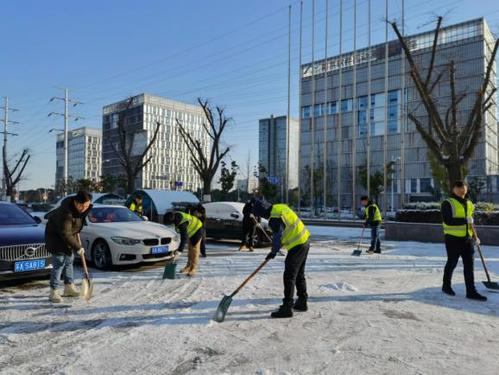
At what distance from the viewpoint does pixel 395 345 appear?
15.1 ft

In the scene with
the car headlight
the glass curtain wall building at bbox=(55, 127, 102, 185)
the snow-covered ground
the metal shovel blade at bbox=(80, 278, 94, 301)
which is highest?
the glass curtain wall building at bbox=(55, 127, 102, 185)

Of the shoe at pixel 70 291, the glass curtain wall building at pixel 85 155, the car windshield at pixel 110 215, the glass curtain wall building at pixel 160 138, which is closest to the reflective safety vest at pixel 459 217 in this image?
the shoe at pixel 70 291

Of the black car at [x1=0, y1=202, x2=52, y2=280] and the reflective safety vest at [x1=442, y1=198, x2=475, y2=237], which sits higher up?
the reflective safety vest at [x1=442, y1=198, x2=475, y2=237]


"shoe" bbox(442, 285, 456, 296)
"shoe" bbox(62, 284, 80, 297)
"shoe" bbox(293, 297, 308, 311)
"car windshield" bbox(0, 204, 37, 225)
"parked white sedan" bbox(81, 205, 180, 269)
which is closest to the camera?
"shoe" bbox(293, 297, 308, 311)

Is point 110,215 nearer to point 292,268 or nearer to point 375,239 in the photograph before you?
point 292,268

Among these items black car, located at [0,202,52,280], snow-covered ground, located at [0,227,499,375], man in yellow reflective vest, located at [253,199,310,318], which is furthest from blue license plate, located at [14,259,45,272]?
man in yellow reflective vest, located at [253,199,310,318]

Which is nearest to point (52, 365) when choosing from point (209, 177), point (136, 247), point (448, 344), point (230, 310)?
point (230, 310)

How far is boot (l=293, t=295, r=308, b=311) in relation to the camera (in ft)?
19.6

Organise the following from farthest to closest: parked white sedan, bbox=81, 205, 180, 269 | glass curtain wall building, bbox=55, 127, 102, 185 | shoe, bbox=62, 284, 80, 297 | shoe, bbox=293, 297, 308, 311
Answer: glass curtain wall building, bbox=55, 127, 102, 185 < parked white sedan, bbox=81, 205, 180, 269 < shoe, bbox=62, 284, 80, 297 < shoe, bbox=293, 297, 308, 311

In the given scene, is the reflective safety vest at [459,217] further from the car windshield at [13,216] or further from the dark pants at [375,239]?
the car windshield at [13,216]

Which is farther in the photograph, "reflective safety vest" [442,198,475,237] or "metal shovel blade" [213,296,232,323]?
"reflective safety vest" [442,198,475,237]

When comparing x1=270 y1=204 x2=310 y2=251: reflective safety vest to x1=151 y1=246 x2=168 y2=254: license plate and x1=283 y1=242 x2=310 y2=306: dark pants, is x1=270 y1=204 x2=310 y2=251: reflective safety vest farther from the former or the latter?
x1=151 y1=246 x2=168 y2=254: license plate

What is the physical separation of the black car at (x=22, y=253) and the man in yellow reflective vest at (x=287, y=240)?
3.95 metres

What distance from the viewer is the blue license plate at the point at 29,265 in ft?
23.3
